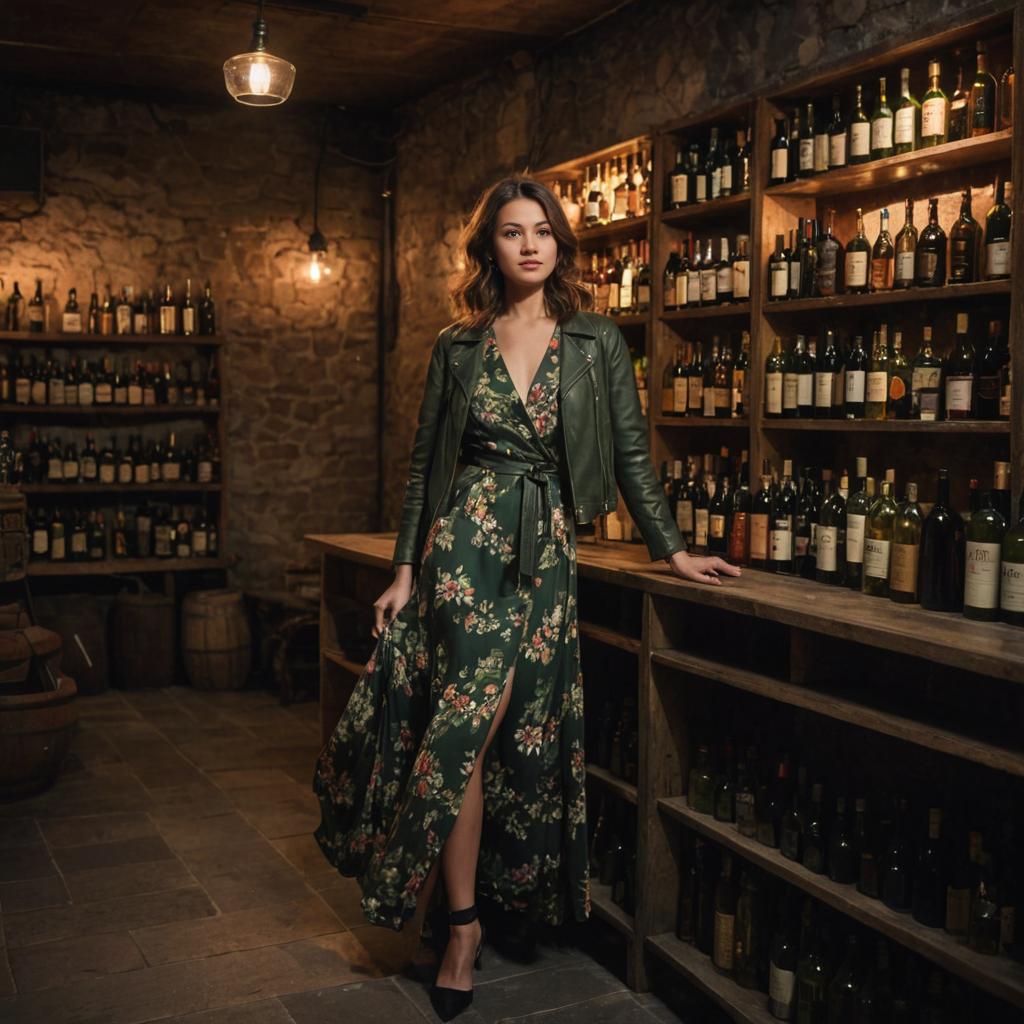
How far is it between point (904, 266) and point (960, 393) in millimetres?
417

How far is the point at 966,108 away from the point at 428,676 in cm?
196

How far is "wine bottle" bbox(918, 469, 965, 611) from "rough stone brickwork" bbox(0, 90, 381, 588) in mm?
4786

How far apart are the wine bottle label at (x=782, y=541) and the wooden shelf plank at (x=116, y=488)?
415cm

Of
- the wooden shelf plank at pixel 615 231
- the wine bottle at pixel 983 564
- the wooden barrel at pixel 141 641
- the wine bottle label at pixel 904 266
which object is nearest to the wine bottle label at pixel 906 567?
the wine bottle at pixel 983 564

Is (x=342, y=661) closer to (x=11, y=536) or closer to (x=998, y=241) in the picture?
(x=11, y=536)

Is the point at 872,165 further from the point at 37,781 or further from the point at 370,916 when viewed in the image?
the point at 37,781

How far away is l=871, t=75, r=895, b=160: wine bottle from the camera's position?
321cm

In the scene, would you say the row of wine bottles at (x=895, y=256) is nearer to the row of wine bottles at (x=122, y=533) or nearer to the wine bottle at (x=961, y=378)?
the wine bottle at (x=961, y=378)

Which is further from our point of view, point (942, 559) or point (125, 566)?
point (125, 566)

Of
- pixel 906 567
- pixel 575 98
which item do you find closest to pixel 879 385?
pixel 906 567

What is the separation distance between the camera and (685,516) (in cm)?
405

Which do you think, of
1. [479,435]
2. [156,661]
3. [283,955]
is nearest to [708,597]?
[479,435]

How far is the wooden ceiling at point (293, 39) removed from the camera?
5.07 metres

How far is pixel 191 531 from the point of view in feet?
22.5
